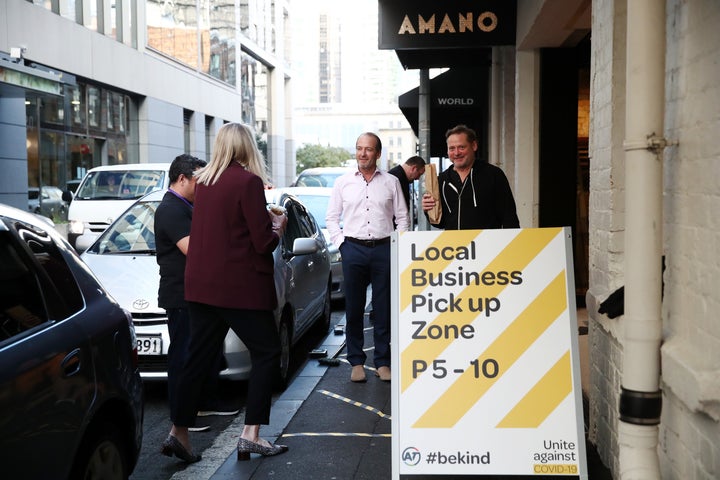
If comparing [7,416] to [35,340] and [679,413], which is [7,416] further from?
[679,413]

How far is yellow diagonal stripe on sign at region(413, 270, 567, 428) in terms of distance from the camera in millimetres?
4082

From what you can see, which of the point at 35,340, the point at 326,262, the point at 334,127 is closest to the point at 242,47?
the point at 326,262

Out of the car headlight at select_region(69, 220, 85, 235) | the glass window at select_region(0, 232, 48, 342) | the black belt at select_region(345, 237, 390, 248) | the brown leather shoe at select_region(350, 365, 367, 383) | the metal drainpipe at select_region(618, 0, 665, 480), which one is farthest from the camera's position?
the car headlight at select_region(69, 220, 85, 235)

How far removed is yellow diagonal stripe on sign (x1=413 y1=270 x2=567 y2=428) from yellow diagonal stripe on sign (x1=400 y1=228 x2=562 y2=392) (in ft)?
0.55

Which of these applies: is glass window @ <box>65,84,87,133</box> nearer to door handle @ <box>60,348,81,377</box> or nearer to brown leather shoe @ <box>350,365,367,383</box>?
brown leather shoe @ <box>350,365,367,383</box>

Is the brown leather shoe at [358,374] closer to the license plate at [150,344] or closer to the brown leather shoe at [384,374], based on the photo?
the brown leather shoe at [384,374]

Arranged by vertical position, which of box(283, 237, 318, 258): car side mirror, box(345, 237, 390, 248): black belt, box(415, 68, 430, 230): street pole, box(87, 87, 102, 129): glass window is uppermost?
box(87, 87, 102, 129): glass window

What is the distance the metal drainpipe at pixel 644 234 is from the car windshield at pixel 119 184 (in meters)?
13.6

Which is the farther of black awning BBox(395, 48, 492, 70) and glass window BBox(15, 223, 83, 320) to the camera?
black awning BBox(395, 48, 492, 70)

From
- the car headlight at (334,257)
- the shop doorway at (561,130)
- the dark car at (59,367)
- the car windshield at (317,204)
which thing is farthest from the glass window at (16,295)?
the car windshield at (317,204)

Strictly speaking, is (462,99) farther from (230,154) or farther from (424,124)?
(230,154)

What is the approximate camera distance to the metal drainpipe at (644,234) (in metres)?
3.25

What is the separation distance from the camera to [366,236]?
6980 millimetres

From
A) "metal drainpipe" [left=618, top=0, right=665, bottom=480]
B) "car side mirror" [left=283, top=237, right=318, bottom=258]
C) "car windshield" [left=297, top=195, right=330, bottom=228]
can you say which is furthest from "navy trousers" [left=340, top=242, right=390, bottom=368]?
"car windshield" [left=297, top=195, right=330, bottom=228]
